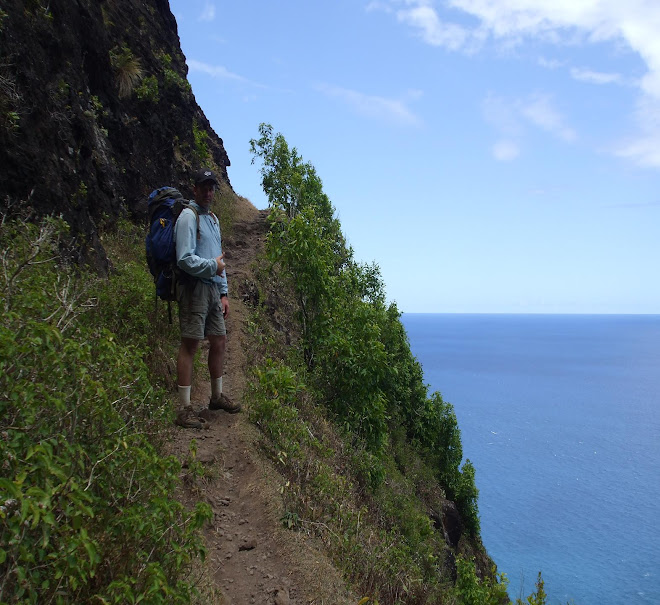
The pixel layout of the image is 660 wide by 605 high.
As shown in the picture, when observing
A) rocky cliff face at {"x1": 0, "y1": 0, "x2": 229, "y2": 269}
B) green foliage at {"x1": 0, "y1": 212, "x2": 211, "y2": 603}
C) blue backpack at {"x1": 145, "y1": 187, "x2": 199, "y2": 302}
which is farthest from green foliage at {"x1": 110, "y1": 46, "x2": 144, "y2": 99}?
green foliage at {"x1": 0, "y1": 212, "x2": 211, "y2": 603}

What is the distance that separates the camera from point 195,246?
5.11 metres

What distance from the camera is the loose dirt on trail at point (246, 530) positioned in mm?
3730

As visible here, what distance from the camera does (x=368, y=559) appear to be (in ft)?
14.9

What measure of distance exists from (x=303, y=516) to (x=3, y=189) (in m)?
5.40

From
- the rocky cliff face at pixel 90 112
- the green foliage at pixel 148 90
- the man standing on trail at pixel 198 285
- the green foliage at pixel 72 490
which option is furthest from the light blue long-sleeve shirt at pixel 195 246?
the green foliage at pixel 148 90

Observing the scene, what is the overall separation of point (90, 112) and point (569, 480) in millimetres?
74164

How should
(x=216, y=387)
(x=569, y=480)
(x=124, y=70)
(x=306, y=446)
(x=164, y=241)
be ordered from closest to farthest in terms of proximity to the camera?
(x=164, y=241) → (x=216, y=387) → (x=306, y=446) → (x=124, y=70) → (x=569, y=480)

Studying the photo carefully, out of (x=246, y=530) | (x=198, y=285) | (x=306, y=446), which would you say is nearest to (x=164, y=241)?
(x=198, y=285)

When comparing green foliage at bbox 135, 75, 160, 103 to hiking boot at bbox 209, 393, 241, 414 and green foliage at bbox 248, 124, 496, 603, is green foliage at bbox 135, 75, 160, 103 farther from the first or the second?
hiking boot at bbox 209, 393, 241, 414

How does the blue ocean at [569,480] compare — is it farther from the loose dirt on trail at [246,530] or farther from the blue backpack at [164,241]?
the blue backpack at [164,241]

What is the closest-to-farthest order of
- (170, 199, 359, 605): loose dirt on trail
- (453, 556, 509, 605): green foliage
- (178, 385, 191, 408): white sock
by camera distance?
(170, 199, 359, 605): loose dirt on trail → (178, 385, 191, 408): white sock → (453, 556, 509, 605): green foliage

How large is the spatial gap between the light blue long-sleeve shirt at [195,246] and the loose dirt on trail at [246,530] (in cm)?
171

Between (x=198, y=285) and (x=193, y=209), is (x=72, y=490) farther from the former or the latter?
(x=193, y=209)

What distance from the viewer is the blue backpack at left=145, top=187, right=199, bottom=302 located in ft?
16.6
